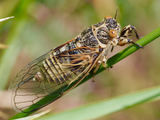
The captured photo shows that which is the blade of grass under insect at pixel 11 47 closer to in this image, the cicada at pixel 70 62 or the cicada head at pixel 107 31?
the cicada at pixel 70 62

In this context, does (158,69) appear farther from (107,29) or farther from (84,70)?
(84,70)

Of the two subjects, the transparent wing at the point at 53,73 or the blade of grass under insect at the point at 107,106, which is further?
the transparent wing at the point at 53,73

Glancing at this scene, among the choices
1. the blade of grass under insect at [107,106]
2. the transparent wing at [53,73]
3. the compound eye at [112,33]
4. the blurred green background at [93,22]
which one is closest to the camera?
the blade of grass under insect at [107,106]

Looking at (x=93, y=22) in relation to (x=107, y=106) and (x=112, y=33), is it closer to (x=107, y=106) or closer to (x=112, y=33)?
(x=112, y=33)

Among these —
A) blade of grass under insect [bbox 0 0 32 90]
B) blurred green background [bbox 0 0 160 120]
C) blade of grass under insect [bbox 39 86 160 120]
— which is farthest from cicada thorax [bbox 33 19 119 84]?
blurred green background [bbox 0 0 160 120]

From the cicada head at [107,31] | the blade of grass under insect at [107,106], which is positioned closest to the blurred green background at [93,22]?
the cicada head at [107,31]

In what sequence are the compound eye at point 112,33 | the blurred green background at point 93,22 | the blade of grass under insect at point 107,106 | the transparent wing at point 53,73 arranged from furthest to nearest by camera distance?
the blurred green background at point 93,22 → the compound eye at point 112,33 → the transparent wing at point 53,73 → the blade of grass under insect at point 107,106
